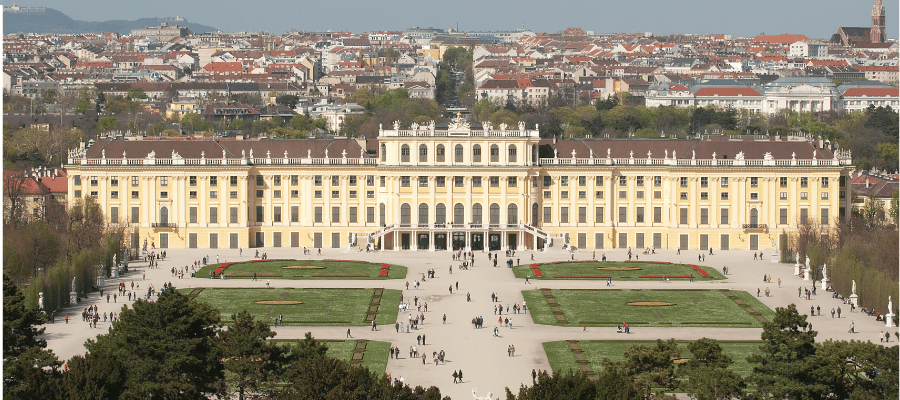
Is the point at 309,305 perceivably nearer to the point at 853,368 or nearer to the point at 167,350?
the point at 167,350

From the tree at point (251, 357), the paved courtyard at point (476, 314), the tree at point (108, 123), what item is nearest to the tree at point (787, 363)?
the paved courtyard at point (476, 314)

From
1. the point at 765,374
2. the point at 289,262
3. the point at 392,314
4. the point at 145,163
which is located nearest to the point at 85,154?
the point at 145,163

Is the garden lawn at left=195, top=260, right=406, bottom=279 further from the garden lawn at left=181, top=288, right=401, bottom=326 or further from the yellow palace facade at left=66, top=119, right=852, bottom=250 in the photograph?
the yellow palace facade at left=66, top=119, right=852, bottom=250

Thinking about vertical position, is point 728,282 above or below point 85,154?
below

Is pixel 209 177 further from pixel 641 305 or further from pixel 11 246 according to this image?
→ pixel 641 305

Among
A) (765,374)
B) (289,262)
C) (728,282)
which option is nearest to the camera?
(765,374)

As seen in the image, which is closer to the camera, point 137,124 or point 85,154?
point 85,154

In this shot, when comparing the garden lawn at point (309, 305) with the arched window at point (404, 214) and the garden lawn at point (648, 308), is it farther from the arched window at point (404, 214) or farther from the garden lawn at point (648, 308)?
the arched window at point (404, 214)

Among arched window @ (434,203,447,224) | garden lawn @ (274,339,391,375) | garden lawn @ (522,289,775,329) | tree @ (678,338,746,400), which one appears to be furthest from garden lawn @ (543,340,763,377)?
arched window @ (434,203,447,224)
